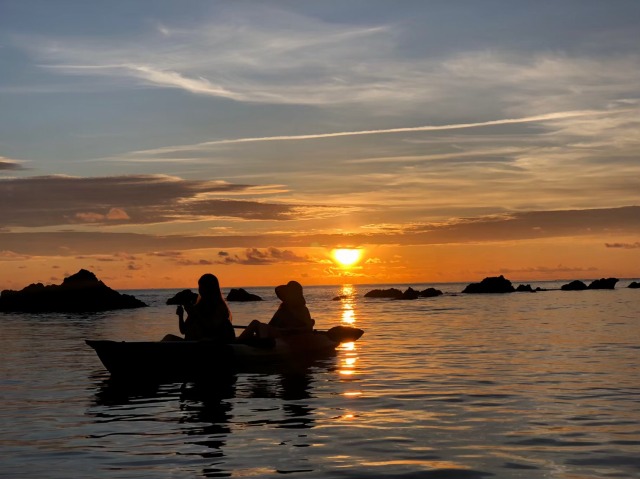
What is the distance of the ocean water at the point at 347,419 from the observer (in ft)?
34.9

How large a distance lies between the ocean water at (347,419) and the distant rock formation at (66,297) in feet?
195

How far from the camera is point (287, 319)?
25.0 m

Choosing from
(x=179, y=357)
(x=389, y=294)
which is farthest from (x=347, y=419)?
→ (x=389, y=294)

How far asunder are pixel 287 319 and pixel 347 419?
1070cm

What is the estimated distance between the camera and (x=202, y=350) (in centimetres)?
2162

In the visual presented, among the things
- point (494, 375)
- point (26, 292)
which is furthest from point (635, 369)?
point (26, 292)

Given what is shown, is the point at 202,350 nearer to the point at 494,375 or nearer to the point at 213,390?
the point at 213,390

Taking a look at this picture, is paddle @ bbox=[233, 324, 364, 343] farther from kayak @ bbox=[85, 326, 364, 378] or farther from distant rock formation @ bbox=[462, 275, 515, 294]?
distant rock formation @ bbox=[462, 275, 515, 294]

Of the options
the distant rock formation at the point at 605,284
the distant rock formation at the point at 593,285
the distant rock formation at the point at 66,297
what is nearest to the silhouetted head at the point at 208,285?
the distant rock formation at the point at 66,297

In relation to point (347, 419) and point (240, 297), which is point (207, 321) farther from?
point (240, 297)

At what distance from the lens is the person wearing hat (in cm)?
2367

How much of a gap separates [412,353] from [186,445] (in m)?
16.6

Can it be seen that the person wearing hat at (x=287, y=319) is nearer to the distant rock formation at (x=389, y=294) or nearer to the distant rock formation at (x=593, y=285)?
the distant rock formation at (x=389, y=294)

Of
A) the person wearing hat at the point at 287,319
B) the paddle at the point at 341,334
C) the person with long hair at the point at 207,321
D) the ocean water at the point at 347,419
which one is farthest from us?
the paddle at the point at 341,334
